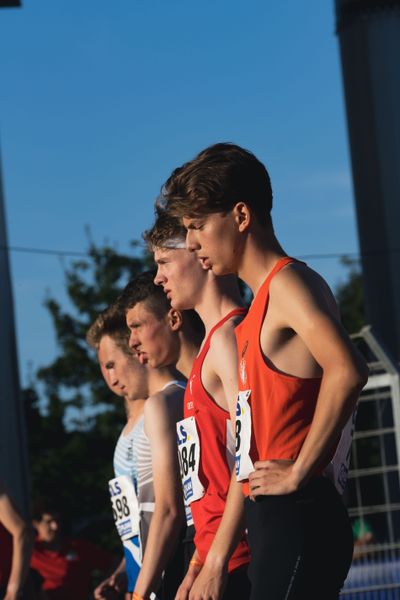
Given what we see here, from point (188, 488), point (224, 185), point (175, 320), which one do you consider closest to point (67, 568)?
point (175, 320)

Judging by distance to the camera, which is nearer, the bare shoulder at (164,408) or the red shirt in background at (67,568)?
the bare shoulder at (164,408)

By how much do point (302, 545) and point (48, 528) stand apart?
26.2 feet

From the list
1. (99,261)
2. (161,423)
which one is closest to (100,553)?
(161,423)

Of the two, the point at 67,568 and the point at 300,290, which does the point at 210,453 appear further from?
the point at 67,568

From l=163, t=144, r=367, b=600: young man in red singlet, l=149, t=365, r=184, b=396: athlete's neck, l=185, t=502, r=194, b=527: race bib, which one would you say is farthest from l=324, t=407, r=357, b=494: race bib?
l=149, t=365, r=184, b=396: athlete's neck

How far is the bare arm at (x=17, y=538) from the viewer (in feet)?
20.8

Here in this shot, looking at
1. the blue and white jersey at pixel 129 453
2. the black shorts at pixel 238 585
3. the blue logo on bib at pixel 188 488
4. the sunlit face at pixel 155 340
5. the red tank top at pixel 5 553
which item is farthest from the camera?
the red tank top at pixel 5 553

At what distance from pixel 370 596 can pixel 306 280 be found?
A: 5.24 m

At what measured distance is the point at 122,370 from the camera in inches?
195

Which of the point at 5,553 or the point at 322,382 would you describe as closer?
the point at 322,382

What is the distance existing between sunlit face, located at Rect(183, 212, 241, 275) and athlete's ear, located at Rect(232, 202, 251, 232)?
10mm

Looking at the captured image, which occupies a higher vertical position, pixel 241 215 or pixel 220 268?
pixel 241 215

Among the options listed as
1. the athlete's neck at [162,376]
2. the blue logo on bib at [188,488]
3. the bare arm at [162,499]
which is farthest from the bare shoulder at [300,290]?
the athlete's neck at [162,376]

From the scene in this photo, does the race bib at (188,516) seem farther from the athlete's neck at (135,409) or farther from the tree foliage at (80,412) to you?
the tree foliage at (80,412)
